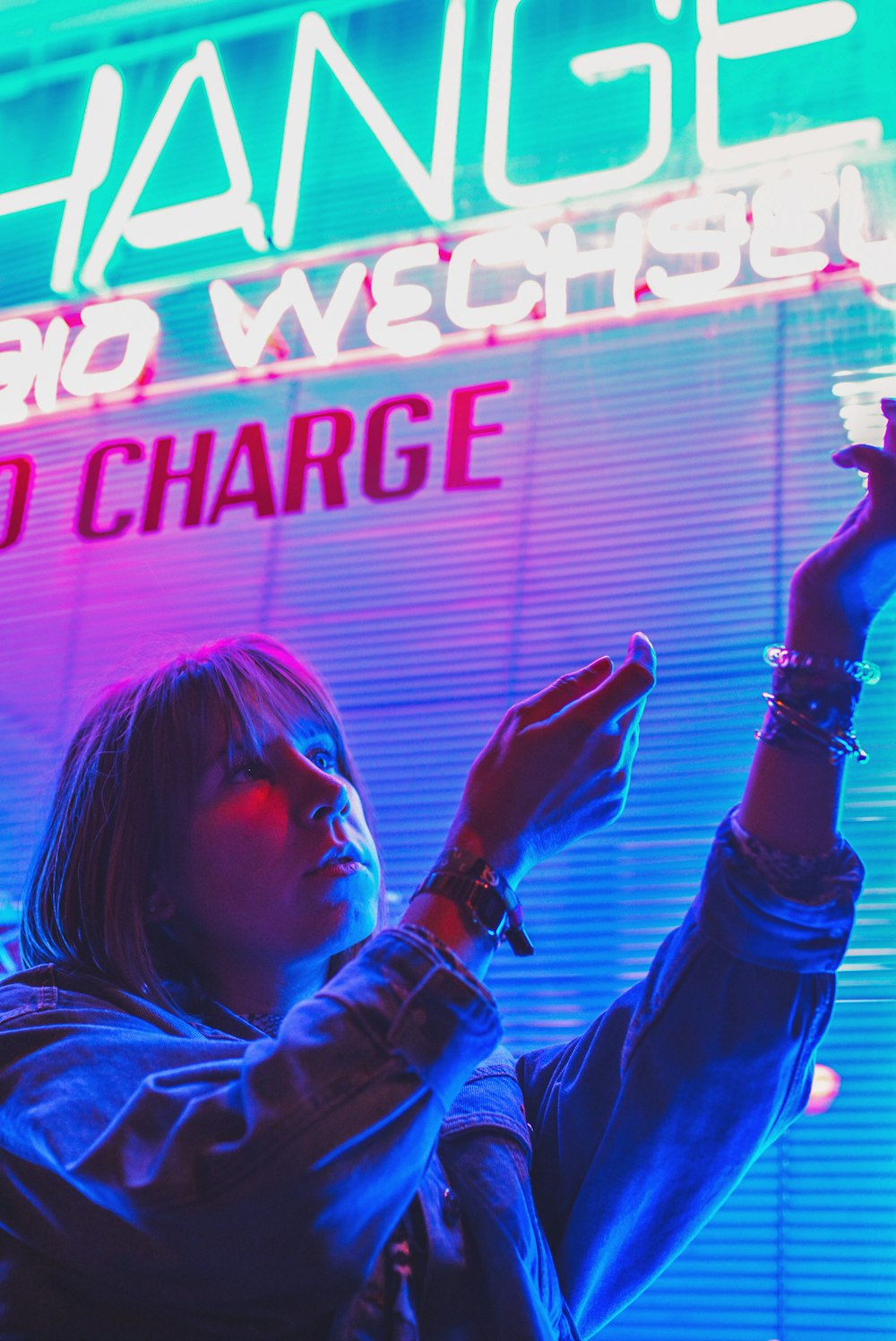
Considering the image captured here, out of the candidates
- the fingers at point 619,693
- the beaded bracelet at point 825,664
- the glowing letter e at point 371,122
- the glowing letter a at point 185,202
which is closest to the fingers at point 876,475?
the beaded bracelet at point 825,664

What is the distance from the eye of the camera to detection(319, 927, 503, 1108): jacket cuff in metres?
0.93

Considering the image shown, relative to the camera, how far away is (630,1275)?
4.38 ft

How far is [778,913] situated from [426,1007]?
1.10 feet

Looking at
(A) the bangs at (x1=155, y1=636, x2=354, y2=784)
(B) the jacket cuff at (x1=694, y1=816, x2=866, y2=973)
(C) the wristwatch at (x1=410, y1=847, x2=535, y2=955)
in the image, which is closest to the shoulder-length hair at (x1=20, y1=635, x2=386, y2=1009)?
(A) the bangs at (x1=155, y1=636, x2=354, y2=784)

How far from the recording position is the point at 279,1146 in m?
0.89

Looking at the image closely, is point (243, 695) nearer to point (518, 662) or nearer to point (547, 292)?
point (518, 662)

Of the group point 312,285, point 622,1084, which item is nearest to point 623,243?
point 312,285

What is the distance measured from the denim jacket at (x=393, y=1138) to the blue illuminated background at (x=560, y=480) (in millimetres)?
701

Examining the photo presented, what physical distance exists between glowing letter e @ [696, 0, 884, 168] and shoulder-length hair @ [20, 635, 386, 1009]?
5.99 feet

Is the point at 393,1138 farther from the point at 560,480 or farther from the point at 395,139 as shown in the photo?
the point at 395,139

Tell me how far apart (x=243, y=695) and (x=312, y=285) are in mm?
1880

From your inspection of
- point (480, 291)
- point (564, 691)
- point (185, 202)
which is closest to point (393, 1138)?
point (564, 691)

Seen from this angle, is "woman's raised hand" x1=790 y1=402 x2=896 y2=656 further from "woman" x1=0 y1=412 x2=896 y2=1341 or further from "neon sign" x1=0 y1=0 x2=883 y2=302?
"neon sign" x1=0 y1=0 x2=883 y2=302

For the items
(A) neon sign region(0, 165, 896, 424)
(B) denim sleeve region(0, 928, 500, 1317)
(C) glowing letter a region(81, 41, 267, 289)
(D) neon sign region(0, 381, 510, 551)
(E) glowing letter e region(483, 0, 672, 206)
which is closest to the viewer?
(B) denim sleeve region(0, 928, 500, 1317)
